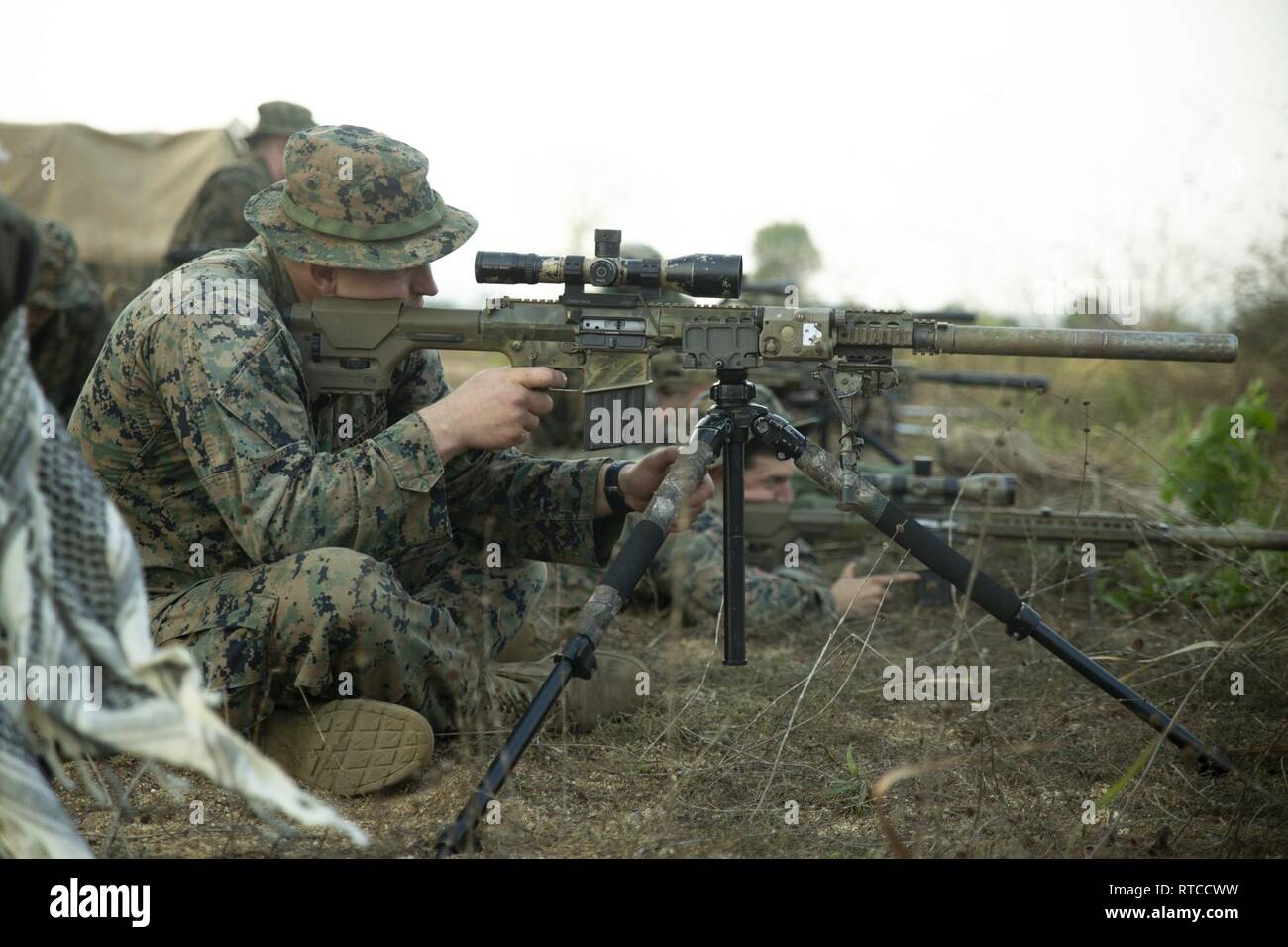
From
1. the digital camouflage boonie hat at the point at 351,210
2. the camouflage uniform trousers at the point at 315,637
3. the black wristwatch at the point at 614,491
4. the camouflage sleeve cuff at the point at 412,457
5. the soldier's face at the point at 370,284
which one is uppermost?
the digital camouflage boonie hat at the point at 351,210

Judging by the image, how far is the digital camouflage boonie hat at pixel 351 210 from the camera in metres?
3.67

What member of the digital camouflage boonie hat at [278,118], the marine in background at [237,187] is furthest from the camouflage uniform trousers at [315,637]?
the digital camouflage boonie hat at [278,118]

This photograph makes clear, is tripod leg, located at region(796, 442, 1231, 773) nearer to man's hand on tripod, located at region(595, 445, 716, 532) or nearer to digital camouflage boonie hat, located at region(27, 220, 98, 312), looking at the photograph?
man's hand on tripod, located at region(595, 445, 716, 532)

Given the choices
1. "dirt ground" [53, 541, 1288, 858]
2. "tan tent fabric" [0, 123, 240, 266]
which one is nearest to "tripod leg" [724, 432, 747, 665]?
"dirt ground" [53, 541, 1288, 858]

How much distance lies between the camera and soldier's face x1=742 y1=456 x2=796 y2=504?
626cm

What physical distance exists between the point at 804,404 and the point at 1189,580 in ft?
9.37

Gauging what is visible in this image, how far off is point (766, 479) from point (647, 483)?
228 centimetres

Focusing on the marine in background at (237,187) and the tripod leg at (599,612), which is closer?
the tripod leg at (599,612)

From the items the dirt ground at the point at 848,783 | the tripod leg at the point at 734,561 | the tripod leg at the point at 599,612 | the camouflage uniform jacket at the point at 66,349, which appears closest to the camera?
the tripod leg at the point at 599,612

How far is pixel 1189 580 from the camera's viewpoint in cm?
551

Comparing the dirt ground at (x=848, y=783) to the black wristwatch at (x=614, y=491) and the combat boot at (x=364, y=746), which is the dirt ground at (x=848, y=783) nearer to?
the combat boot at (x=364, y=746)

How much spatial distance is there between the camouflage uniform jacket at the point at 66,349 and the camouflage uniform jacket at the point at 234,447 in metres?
3.26

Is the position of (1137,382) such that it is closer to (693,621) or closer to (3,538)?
(693,621)
